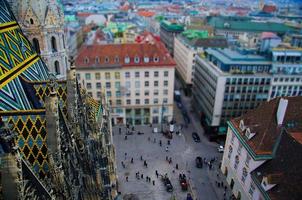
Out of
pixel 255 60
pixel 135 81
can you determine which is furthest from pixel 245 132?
pixel 135 81

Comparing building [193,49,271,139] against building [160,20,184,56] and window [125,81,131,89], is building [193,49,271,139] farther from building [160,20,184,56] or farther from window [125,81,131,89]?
building [160,20,184,56]

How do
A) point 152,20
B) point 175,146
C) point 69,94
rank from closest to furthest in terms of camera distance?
point 69,94 < point 175,146 < point 152,20

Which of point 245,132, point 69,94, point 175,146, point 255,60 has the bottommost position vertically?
point 175,146

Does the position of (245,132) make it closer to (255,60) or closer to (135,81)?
(255,60)

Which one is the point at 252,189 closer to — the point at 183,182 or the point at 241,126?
the point at 241,126

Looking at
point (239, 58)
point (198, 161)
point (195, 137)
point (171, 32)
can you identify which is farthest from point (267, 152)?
point (171, 32)

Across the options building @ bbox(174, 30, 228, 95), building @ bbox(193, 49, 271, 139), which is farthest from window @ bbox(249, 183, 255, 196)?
building @ bbox(174, 30, 228, 95)

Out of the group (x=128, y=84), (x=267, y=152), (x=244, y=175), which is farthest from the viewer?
(x=128, y=84)
